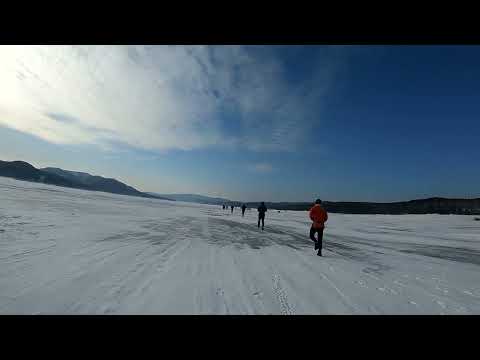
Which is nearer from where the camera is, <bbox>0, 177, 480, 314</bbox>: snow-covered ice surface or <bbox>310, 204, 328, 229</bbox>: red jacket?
<bbox>0, 177, 480, 314</bbox>: snow-covered ice surface

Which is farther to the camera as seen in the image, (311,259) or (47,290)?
(311,259)

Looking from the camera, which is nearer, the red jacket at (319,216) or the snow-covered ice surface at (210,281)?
the snow-covered ice surface at (210,281)

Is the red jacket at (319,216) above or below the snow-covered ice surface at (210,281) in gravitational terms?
above

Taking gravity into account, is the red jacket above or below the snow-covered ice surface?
above

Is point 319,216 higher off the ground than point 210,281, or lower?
higher

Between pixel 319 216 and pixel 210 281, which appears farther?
pixel 319 216
